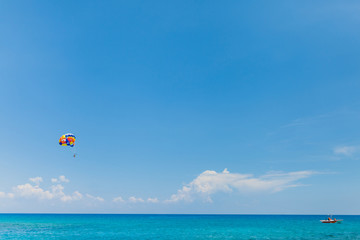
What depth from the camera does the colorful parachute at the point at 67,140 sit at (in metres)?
42.1

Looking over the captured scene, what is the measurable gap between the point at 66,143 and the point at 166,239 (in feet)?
76.9

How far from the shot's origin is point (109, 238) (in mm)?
46781

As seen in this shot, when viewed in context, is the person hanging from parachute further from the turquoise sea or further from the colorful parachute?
the turquoise sea

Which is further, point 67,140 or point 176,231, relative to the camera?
point 176,231

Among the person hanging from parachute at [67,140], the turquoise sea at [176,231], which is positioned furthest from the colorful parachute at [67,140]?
the turquoise sea at [176,231]

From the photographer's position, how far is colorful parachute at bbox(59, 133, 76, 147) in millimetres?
42134

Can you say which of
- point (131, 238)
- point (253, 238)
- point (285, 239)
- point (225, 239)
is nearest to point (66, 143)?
point (131, 238)

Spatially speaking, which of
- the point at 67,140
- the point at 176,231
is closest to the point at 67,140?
the point at 67,140

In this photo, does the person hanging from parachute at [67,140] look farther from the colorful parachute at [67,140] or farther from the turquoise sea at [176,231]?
the turquoise sea at [176,231]

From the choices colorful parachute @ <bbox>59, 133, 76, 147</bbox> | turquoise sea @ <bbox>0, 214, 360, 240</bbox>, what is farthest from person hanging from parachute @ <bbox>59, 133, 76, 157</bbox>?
turquoise sea @ <bbox>0, 214, 360, 240</bbox>

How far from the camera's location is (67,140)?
139ft

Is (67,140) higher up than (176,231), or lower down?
higher up

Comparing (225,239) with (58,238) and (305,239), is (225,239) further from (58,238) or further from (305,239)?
(58,238)

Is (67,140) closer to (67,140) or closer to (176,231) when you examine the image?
(67,140)
